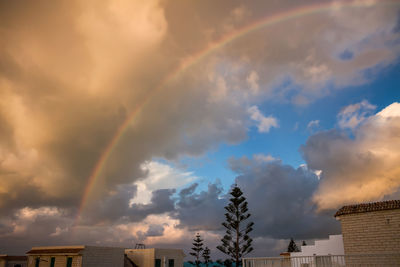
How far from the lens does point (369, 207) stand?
1942cm

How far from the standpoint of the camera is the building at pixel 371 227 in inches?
722

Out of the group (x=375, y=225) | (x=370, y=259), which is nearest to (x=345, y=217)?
(x=375, y=225)

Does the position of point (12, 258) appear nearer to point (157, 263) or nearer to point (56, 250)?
point (56, 250)

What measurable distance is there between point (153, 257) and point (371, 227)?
23866 mm

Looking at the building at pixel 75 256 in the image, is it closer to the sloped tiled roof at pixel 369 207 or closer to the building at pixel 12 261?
the building at pixel 12 261

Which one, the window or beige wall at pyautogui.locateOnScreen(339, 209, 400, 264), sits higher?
beige wall at pyautogui.locateOnScreen(339, 209, 400, 264)

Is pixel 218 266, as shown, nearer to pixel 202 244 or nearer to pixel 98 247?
pixel 202 244

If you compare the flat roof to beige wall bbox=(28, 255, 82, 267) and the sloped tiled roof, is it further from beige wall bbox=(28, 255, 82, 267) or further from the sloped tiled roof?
the sloped tiled roof

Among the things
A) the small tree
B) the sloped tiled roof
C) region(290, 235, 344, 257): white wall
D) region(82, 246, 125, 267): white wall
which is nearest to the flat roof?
region(82, 246, 125, 267): white wall

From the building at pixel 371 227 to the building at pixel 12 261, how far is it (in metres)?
39.5

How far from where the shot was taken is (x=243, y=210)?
138ft

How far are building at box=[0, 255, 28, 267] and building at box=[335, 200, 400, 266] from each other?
39491 mm

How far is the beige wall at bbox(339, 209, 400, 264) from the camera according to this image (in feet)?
60.1

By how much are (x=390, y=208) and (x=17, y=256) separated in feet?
140
